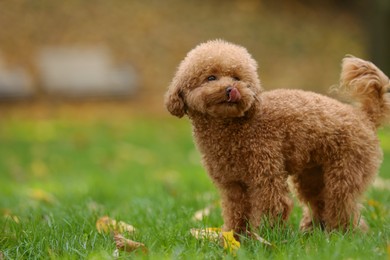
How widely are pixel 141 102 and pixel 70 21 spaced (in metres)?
3.44

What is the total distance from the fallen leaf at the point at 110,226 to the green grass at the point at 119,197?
69 mm

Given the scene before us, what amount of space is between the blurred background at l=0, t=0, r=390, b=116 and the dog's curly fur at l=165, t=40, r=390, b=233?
8.05 m

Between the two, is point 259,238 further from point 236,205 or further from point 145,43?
point 145,43

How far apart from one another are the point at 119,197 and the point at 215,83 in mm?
2880

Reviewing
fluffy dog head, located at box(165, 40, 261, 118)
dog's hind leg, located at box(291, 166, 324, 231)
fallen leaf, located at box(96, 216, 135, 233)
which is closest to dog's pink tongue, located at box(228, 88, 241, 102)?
fluffy dog head, located at box(165, 40, 261, 118)

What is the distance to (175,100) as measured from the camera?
3.72 m

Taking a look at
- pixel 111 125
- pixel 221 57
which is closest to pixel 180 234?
pixel 221 57

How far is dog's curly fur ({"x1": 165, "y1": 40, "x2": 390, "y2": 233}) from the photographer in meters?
3.64

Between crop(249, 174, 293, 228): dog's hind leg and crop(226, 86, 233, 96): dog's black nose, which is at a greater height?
crop(226, 86, 233, 96): dog's black nose

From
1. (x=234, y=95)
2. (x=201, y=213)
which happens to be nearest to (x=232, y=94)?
(x=234, y=95)

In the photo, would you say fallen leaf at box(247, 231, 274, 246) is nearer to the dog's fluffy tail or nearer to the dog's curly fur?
the dog's curly fur

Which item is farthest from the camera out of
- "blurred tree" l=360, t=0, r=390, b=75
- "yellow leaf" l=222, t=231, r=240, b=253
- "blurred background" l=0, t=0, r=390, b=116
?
"blurred background" l=0, t=0, r=390, b=116

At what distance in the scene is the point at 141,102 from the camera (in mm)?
→ 13898

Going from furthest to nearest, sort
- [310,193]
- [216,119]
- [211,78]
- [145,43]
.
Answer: [145,43], [310,193], [216,119], [211,78]
